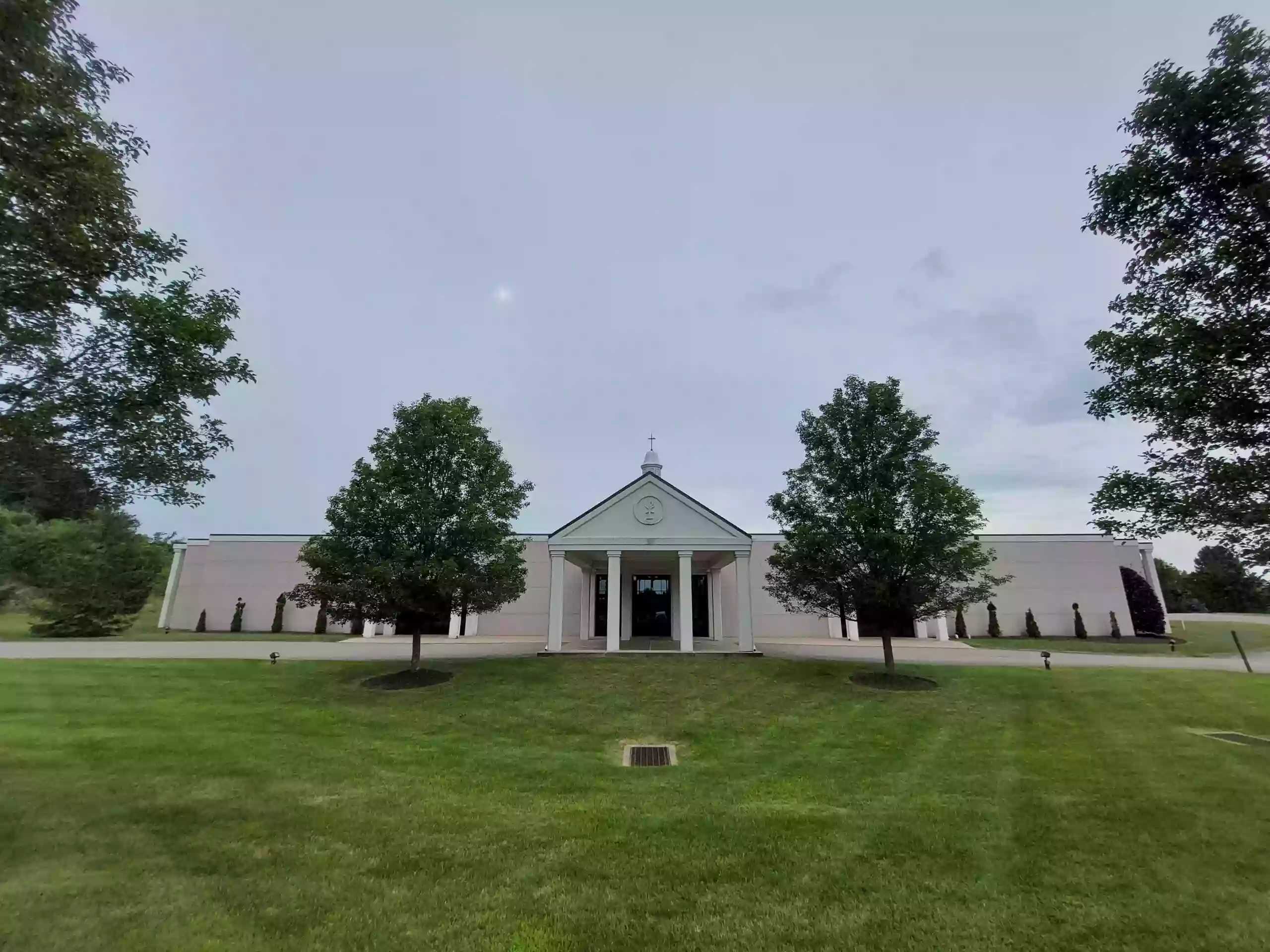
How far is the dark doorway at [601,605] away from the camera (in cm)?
2422

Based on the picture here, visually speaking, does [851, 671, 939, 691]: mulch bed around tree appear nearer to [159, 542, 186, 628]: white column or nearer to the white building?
the white building

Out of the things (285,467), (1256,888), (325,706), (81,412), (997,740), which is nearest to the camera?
(1256,888)

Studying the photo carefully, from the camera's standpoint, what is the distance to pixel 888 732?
10.2m

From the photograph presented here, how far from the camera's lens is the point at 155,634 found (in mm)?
26109

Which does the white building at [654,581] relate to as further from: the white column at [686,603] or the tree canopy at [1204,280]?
the tree canopy at [1204,280]

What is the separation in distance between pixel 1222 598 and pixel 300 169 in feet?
58.5

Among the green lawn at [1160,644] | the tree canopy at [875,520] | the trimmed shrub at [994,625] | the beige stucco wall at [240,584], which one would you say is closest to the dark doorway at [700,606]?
the tree canopy at [875,520]

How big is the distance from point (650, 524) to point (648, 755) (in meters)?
10.3

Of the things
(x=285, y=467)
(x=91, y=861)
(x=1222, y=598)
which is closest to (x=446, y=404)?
(x=285, y=467)

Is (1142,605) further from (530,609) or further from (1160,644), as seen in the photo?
(530,609)

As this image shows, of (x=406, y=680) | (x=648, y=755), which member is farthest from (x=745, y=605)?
(x=406, y=680)

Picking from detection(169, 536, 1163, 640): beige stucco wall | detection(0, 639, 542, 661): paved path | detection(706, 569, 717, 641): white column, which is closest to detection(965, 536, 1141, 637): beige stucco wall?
A: detection(169, 536, 1163, 640): beige stucco wall

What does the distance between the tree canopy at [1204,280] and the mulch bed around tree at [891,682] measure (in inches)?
298

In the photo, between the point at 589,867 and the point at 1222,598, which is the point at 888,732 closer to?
the point at 1222,598
